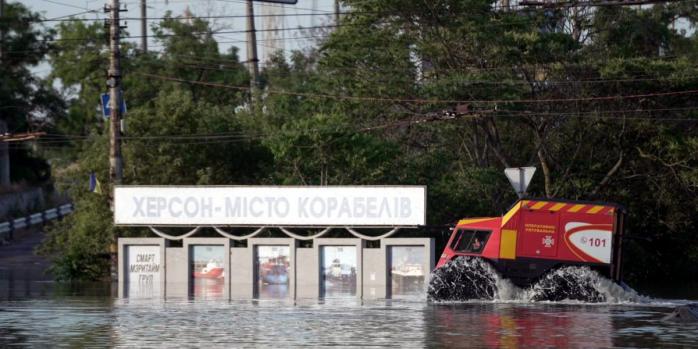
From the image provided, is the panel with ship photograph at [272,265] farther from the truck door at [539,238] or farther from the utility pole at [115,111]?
the truck door at [539,238]

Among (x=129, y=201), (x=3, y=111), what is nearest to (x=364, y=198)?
(x=129, y=201)

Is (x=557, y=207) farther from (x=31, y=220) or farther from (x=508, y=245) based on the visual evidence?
(x=31, y=220)

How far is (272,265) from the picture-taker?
1706 inches

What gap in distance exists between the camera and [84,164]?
2050 inches

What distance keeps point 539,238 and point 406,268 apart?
303 inches

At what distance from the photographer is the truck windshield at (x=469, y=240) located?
35062mm

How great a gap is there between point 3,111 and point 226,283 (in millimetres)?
40644

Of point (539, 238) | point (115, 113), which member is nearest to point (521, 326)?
point (539, 238)

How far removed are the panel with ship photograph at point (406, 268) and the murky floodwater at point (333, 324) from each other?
6.82m

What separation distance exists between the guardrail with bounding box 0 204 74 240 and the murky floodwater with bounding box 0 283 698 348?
3356 cm

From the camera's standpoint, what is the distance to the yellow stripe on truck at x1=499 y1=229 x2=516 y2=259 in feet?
113

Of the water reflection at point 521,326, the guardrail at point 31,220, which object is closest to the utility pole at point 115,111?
the water reflection at point 521,326

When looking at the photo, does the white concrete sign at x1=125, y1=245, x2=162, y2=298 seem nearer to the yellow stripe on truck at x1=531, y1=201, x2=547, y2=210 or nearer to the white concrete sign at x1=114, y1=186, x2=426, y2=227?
the white concrete sign at x1=114, y1=186, x2=426, y2=227

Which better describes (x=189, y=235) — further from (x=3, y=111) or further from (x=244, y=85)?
(x=244, y=85)
